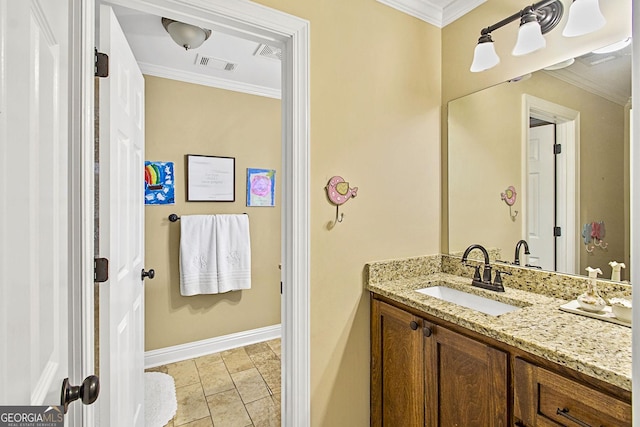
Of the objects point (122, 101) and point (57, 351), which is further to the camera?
point (122, 101)

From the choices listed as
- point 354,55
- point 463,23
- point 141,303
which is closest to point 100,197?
point 141,303

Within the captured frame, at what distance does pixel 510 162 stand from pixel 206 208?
2394 millimetres

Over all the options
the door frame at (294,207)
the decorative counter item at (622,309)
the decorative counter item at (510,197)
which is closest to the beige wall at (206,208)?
the door frame at (294,207)

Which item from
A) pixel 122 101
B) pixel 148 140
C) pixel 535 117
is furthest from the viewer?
pixel 148 140

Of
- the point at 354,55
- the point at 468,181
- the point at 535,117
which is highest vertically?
the point at 354,55

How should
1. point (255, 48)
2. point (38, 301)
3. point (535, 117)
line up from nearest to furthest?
1. point (38, 301)
2. point (535, 117)
3. point (255, 48)

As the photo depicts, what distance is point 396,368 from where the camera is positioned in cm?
153

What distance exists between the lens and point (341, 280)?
64.1 inches

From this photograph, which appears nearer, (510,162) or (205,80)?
(510,162)

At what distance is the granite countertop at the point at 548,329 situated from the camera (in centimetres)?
86

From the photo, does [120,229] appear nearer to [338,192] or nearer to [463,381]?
[338,192]

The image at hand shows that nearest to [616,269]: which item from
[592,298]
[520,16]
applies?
[592,298]

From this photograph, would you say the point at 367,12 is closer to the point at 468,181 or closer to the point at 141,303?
the point at 468,181

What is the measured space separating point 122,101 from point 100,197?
463 mm
